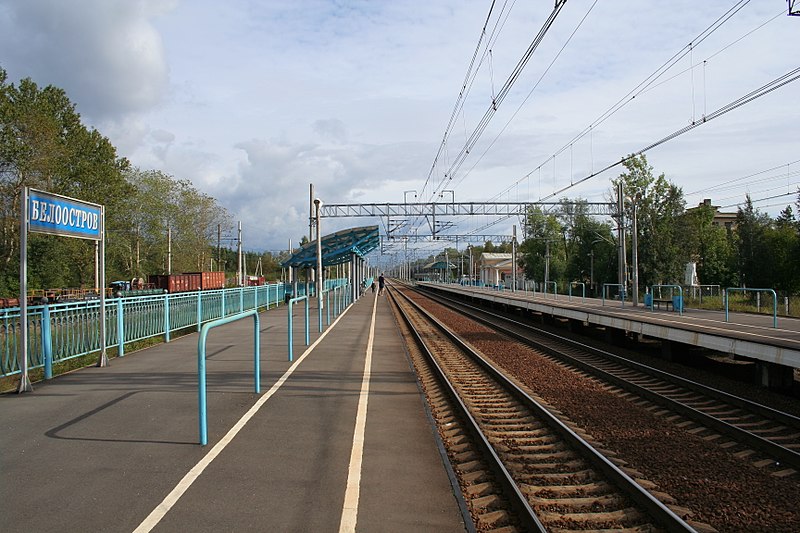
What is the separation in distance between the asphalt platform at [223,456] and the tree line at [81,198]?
882 inches

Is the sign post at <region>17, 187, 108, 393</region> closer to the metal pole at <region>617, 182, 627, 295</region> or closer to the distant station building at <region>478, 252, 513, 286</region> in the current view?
the metal pole at <region>617, 182, 627, 295</region>

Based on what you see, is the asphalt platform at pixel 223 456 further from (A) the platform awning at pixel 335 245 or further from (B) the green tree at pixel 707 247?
(B) the green tree at pixel 707 247

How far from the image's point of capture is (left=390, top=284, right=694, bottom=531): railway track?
452 cm

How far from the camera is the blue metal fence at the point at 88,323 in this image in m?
9.00

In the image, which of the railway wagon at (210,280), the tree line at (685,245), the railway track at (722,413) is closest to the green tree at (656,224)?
the tree line at (685,245)

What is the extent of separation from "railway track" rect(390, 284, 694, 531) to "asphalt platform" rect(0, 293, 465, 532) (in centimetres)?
36

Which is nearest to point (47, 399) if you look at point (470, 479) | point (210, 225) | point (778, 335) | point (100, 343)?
point (100, 343)

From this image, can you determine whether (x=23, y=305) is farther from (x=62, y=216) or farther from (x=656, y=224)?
(x=656, y=224)

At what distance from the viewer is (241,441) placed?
6.22m

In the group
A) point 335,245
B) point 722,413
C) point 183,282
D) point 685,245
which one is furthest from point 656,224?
point 722,413

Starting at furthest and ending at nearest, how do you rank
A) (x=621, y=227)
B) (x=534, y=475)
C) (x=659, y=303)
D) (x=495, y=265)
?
(x=495, y=265) → (x=621, y=227) → (x=659, y=303) → (x=534, y=475)

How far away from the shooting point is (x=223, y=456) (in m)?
5.72

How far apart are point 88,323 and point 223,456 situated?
6.94 metres

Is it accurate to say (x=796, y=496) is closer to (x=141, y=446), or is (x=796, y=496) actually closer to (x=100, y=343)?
(x=141, y=446)
